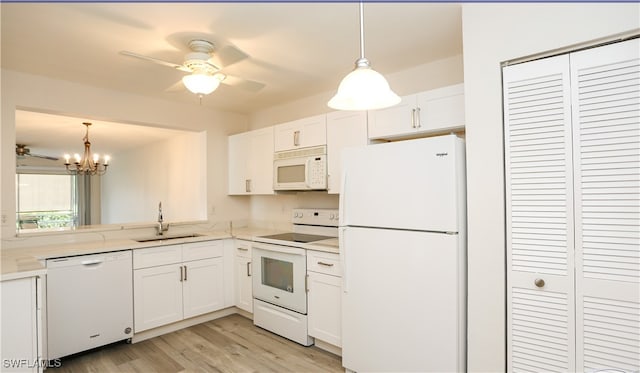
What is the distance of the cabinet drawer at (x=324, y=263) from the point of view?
285 centimetres

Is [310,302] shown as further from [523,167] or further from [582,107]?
[582,107]

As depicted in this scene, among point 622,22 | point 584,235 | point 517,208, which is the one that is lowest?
point 584,235

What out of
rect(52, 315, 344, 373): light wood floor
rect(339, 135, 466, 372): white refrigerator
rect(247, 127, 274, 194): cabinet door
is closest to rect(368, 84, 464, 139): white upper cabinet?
rect(339, 135, 466, 372): white refrigerator

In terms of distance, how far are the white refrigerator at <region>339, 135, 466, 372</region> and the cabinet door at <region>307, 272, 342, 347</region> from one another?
0.23 metres

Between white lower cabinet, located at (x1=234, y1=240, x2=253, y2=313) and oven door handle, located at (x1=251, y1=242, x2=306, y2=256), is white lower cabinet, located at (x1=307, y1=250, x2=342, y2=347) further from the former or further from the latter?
white lower cabinet, located at (x1=234, y1=240, x2=253, y2=313)

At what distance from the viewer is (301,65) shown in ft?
9.84

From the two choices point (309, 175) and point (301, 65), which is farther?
point (309, 175)

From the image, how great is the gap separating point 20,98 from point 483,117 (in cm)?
369

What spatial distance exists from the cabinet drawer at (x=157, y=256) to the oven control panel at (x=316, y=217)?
125 centimetres

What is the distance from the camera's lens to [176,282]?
11.4 feet

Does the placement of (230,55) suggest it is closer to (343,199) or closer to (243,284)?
(343,199)

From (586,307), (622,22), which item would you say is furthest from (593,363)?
(622,22)

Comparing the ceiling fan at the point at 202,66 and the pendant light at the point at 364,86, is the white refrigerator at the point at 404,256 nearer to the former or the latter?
the pendant light at the point at 364,86

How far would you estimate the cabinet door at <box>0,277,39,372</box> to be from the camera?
1.82 metres
